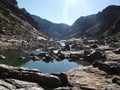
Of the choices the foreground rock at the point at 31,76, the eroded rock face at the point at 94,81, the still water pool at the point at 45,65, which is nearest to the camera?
the foreground rock at the point at 31,76

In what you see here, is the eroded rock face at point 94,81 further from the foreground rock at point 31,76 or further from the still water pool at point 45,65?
the still water pool at point 45,65

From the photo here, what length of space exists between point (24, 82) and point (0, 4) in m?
173

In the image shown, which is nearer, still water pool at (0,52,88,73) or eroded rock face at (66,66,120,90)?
eroded rock face at (66,66,120,90)

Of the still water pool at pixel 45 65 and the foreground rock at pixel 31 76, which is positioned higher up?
the still water pool at pixel 45 65

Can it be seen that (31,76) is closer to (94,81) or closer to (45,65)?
(94,81)

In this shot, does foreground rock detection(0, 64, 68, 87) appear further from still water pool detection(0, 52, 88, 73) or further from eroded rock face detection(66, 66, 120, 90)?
still water pool detection(0, 52, 88, 73)

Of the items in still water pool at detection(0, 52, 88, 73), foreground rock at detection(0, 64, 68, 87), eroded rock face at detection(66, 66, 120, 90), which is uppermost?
still water pool at detection(0, 52, 88, 73)

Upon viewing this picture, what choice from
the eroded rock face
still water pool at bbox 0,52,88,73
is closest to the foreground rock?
the eroded rock face

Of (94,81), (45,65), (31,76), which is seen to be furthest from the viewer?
(45,65)

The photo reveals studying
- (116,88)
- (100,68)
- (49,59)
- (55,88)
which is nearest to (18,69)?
(55,88)

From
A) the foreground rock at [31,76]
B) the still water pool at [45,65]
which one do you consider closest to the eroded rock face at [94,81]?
the foreground rock at [31,76]

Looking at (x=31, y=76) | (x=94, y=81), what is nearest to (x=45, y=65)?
(x=94, y=81)

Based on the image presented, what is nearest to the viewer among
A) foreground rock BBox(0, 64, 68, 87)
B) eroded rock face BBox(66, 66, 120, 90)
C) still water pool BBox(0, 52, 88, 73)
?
foreground rock BBox(0, 64, 68, 87)

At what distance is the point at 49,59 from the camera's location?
63.4m
